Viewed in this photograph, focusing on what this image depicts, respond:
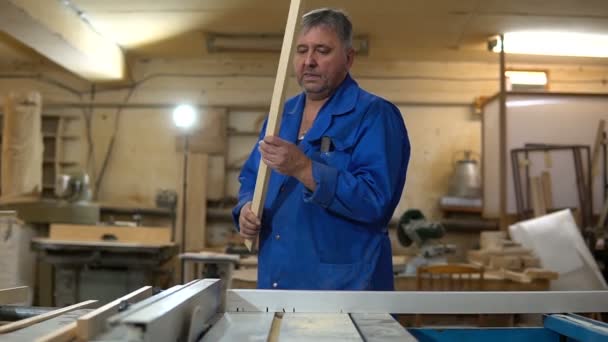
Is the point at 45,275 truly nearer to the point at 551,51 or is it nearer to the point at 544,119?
the point at 544,119

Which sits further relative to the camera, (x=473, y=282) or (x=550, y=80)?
(x=550, y=80)

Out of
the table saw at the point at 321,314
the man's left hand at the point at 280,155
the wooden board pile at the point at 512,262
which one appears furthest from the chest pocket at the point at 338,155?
the wooden board pile at the point at 512,262

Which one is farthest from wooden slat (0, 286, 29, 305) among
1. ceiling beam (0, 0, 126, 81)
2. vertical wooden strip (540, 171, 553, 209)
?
vertical wooden strip (540, 171, 553, 209)

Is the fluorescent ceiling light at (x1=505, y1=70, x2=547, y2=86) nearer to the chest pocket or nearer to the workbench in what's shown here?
the workbench

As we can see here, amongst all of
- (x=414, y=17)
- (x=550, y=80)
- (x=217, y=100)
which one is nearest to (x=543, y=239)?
(x=414, y=17)

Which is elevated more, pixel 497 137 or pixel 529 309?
pixel 497 137

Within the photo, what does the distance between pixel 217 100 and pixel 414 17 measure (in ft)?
7.10

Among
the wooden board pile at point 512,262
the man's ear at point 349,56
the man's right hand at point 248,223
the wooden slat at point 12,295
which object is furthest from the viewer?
the wooden board pile at point 512,262

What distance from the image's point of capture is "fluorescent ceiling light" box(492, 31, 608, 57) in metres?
4.57

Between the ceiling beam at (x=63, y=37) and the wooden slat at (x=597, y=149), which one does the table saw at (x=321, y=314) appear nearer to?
the ceiling beam at (x=63, y=37)

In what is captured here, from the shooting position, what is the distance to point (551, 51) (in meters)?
4.89

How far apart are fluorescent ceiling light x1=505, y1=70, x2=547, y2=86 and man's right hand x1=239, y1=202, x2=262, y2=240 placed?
4.57 metres

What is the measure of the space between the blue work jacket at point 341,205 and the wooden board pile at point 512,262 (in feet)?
6.91

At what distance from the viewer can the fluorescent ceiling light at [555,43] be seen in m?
4.57
